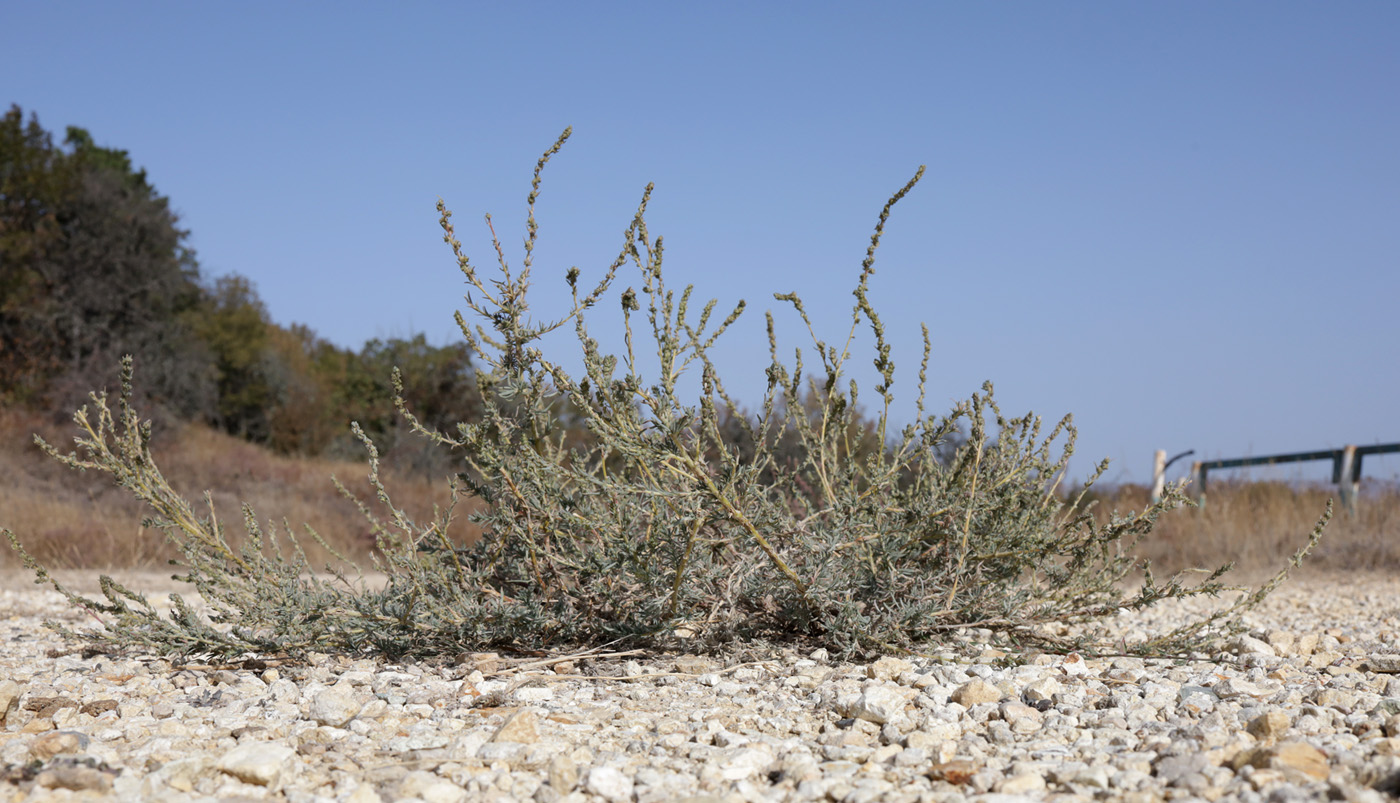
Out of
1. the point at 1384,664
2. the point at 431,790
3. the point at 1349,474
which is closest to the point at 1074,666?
the point at 1384,664

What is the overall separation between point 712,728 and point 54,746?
4.76 feet

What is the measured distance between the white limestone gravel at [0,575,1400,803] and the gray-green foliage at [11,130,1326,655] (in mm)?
135

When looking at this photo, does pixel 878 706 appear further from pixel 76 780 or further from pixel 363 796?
pixel 76 780

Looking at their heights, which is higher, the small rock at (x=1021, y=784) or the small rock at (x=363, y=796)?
the small rock at (x=1021, y=784)

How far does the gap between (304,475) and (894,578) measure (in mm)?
15862

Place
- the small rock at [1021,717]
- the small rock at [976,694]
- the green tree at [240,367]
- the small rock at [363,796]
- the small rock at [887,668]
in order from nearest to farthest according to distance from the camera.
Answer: the small rock at [363,796] → the small rock at [1021,717] → the small rock at [976,694] → the small rock at [887,668] → the green tree at [240,367]

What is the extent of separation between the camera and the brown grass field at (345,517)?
7871 millimetres

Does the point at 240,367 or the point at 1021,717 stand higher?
the point at 240,367

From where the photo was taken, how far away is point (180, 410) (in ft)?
79.4

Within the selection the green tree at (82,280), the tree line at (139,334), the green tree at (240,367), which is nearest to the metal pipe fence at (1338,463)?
the tree line at (139,334)

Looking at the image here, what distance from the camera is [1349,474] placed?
34.8 ft

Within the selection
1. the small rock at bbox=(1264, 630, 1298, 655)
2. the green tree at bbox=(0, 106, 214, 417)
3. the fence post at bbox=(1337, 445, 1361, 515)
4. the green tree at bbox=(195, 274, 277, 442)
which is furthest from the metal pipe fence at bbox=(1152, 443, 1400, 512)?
the green tree at bbox=(195, 274, 277, 442)

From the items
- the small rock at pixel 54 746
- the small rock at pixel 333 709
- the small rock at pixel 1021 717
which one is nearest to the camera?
the small rock at pixel 54 746

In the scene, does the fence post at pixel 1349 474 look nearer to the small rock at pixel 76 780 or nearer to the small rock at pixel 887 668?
the small rock at pixel 887 668
